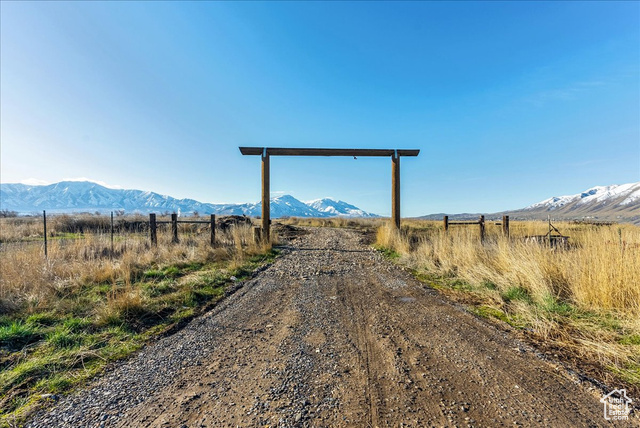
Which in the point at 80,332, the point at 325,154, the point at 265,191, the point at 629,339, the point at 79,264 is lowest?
the point at 80,332

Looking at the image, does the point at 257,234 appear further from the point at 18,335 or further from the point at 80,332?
the point at 18,335

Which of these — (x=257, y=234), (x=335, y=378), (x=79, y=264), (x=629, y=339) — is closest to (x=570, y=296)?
(x=629, y=339)

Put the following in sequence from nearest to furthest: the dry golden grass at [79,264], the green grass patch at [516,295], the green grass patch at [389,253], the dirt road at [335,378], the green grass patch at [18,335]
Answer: the dirt road at [335,378] → the green grass patch at [18,335] → the green grass patch at [516,295] → the dry golden grass at [79,264] → the green grass patch at [389,253]

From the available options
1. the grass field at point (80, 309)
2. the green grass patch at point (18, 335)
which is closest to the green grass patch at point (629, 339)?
the grass field at point (80, 309)

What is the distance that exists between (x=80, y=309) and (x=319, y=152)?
9.30 metres

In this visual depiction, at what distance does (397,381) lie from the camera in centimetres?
220

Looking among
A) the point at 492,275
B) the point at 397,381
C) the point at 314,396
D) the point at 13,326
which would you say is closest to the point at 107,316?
the point at 13,326

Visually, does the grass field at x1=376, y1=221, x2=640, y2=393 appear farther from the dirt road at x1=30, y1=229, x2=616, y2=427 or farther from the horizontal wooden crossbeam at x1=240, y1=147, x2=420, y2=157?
the horizontal wooden crossbeam at x1=240, y1=147, x2=420, y2=157

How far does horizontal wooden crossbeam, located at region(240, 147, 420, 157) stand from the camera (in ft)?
36.8

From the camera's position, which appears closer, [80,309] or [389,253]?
[80,309]

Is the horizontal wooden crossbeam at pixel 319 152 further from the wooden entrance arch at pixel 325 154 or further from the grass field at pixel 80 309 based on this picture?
the grass field at pixel 80 309

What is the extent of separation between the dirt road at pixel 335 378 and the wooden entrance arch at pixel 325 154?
7.64 meters

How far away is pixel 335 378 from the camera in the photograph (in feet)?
7.36

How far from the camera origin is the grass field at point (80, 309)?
2.40 metres
